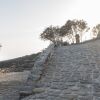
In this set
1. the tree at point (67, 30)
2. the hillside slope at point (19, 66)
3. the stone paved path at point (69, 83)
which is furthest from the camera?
the tree at point (67, 30)

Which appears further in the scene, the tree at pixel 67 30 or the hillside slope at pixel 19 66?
the tree at pixel 67 30

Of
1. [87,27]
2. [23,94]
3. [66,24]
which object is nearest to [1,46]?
[66,24]

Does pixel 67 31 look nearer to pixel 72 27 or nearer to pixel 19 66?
pixel 72 27

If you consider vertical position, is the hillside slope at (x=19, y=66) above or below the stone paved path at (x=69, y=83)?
A: above

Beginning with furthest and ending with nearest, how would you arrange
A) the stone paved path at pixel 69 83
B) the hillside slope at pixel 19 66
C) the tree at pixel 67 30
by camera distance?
1. the tree at pixel 67 30
2. the hillside slope at pixel 19 66
3. the stone paved path at pixel 69 83

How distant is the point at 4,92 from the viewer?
31.1 feet

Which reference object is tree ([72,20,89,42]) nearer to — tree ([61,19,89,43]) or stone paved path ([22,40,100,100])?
tree ([61,19,89,43])

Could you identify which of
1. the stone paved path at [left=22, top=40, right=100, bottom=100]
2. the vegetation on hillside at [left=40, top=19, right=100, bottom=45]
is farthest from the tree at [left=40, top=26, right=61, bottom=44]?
the stone paved path at [left=22, top=40, right=100, bottom=100]

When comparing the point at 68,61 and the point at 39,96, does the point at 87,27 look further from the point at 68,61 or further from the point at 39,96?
the point at 39,96

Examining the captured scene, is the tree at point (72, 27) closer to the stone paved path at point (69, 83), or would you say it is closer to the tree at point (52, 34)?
the tree at point (52, 34)

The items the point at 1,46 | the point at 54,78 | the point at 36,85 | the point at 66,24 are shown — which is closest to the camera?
the point at 36,85

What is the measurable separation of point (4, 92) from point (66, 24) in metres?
32.8

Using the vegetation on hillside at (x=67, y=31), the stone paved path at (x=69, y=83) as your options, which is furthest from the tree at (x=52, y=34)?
the stone paved path at (x=69, y=83)

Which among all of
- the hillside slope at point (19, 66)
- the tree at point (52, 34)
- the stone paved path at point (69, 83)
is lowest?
the stone paved path at point (69, 83)
